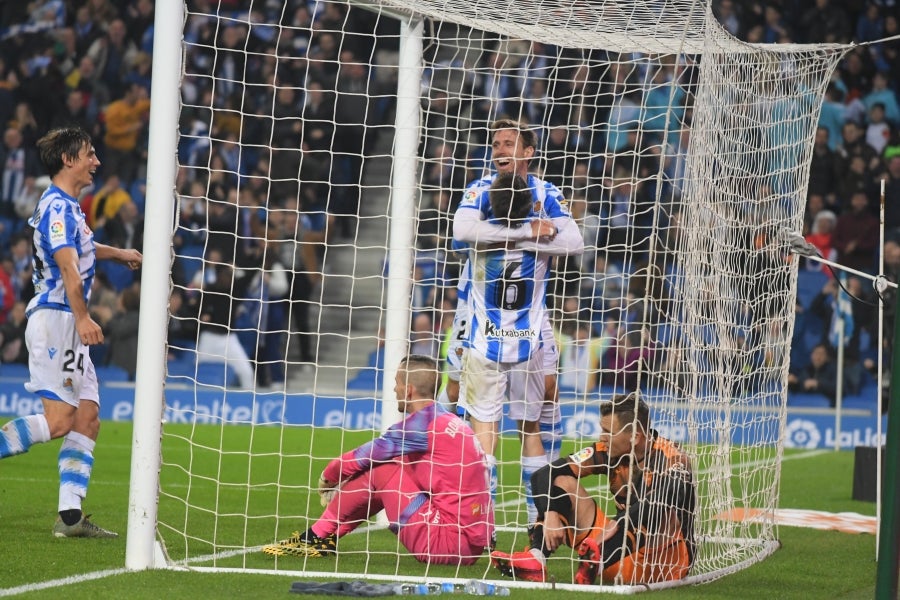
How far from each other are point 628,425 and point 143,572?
216cm

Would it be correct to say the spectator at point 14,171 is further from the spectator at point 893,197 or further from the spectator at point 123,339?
the spectator at point 893,197

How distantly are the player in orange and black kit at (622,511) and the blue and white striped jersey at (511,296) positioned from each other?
1.01 m

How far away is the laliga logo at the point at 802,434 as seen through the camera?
14.5 m

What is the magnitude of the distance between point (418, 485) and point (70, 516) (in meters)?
1.87

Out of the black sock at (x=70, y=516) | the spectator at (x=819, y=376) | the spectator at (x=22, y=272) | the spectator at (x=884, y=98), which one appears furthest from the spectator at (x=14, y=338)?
the spectator at (x=884, y=98)

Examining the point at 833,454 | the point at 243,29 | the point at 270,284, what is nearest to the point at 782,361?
the point at 833,454

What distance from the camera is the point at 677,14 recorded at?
6820 mm

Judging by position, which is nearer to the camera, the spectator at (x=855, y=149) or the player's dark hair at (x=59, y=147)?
the player's dark hair at (x=59, y=147)

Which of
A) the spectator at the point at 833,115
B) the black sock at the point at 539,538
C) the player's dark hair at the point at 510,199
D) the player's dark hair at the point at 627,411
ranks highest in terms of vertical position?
the spectator at the point at 833,115

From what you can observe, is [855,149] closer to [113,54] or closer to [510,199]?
[113,54]

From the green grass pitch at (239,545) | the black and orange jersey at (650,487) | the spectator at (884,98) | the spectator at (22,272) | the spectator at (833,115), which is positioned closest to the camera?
the green grass pitch at (239,545)

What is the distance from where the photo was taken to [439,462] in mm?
5934

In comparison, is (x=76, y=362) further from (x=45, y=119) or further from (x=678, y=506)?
(x=45, y=119)

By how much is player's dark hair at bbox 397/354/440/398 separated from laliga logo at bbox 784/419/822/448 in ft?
30.8
